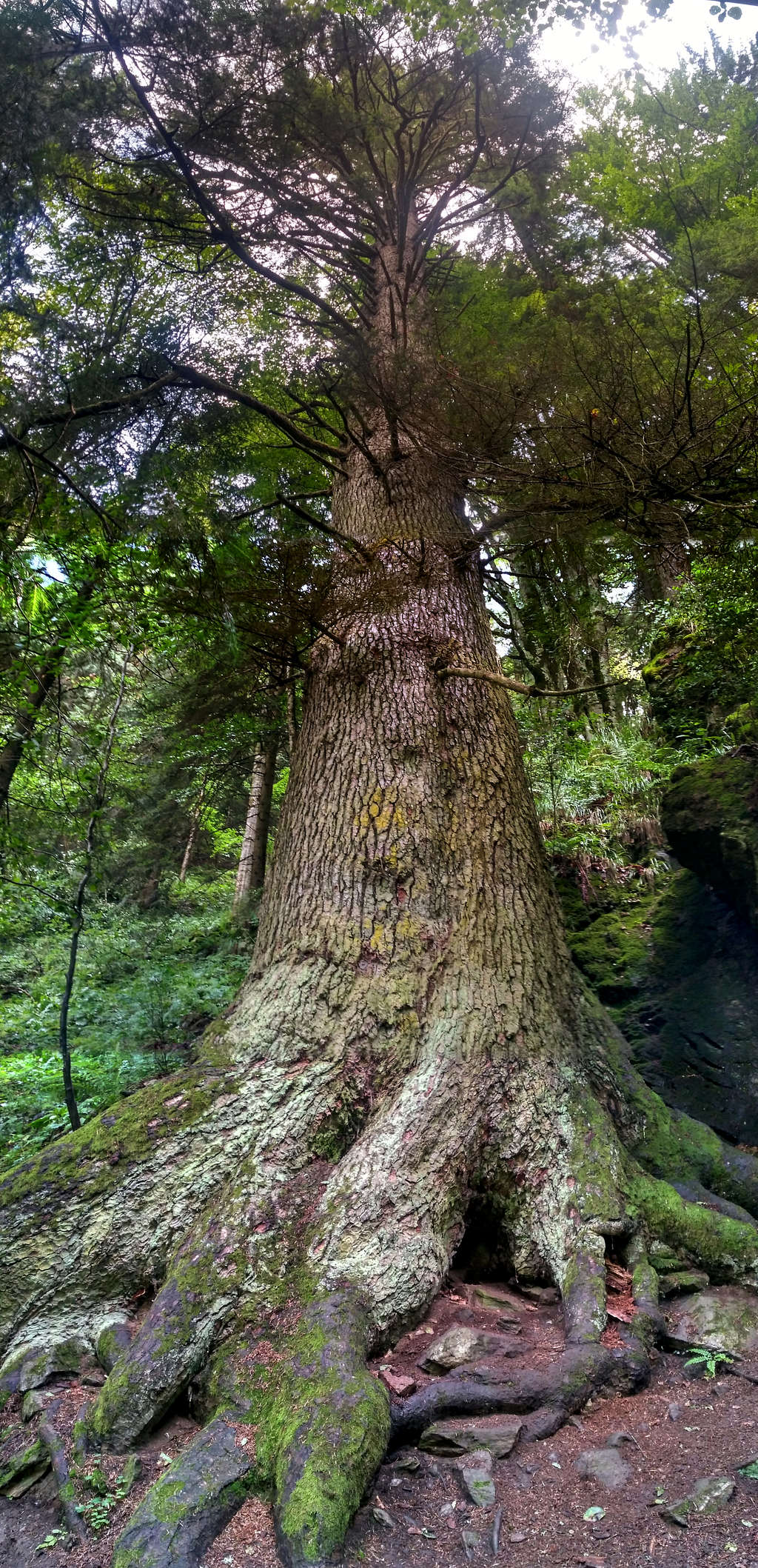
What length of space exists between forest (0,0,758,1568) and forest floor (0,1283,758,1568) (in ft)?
0.05

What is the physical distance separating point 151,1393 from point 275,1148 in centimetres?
88

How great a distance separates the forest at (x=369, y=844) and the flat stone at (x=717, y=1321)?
0.02 metres

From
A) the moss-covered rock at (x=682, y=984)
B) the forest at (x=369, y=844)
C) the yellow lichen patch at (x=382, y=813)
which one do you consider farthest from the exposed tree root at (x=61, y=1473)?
the moss-covered rock at (x=682, y=984)

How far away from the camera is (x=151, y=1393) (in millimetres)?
2461

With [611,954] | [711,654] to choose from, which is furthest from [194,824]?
[711,654]

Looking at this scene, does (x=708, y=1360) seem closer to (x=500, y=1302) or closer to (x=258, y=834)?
(x=500, y=1302)

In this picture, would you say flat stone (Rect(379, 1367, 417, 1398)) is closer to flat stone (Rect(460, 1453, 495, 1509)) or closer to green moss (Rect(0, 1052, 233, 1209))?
flat stone (Rect(460, 1453, 495, 1509))

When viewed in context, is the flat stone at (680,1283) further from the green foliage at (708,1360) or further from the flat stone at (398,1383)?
the flat stone at (398,1383)

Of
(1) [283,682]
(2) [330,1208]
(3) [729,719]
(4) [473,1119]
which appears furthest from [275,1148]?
(3) [729,719]

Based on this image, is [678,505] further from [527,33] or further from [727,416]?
[527,33]

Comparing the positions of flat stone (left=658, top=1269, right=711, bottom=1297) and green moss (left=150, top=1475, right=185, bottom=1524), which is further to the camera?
flat stone (left=658, top=1269, right=711, bottom=1297)

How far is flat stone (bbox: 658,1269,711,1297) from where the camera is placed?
307 cm

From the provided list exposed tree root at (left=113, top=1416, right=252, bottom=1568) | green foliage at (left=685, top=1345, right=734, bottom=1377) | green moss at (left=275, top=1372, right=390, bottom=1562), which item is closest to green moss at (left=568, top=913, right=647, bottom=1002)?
green foliage at (left=685, top=1345, right=734, bottom=1377)

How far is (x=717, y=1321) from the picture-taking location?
2920mm
